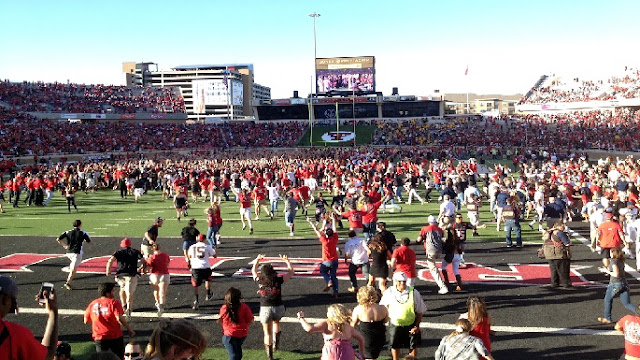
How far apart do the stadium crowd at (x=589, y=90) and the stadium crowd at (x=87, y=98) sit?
54.8 metres

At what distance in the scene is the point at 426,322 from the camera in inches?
355

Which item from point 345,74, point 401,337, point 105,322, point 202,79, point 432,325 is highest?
point 202,79

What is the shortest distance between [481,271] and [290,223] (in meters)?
6.98

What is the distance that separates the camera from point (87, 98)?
67.0 m

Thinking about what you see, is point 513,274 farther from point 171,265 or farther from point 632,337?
point 171,265

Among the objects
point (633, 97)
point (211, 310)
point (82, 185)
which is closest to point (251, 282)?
point (211, 310)

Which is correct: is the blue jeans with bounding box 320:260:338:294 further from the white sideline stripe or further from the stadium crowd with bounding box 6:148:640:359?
the white sideline stripe

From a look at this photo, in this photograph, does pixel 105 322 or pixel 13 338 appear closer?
pixel 13 338

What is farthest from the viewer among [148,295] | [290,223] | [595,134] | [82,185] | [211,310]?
[595,134]

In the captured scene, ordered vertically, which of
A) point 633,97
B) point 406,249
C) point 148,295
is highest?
point 633,97

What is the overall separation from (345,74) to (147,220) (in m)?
49.2

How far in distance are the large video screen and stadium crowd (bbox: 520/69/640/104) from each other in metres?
26.5

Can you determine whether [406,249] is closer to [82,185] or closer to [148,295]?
[148,295]

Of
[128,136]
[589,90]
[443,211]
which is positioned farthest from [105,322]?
[589,90]
